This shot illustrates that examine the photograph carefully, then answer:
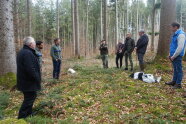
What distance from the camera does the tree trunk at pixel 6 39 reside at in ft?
22.5

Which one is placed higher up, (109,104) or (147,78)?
(147,78)

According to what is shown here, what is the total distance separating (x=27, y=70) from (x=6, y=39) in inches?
150

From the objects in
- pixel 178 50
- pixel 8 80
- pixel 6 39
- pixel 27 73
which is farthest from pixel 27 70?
pixel 178 50

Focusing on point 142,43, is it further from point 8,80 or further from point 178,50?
point 8,80

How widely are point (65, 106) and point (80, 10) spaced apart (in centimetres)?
3346

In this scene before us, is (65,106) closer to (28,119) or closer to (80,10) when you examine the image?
(28,119)

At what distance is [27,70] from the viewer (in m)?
3.96

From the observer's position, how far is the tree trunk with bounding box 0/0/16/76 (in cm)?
687

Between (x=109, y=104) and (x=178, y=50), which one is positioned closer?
(x=109, y=104)

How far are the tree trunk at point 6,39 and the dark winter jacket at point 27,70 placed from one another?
348 cm

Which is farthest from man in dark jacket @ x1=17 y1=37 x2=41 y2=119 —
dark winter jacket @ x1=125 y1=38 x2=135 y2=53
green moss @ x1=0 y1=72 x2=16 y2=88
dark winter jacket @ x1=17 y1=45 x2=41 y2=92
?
dark winter jacket @ x1=125 y1=38 x2=135 y2=53

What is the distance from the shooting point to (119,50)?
9.92m

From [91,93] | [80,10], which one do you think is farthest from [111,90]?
[80,10]

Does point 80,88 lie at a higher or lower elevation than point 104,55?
lower
